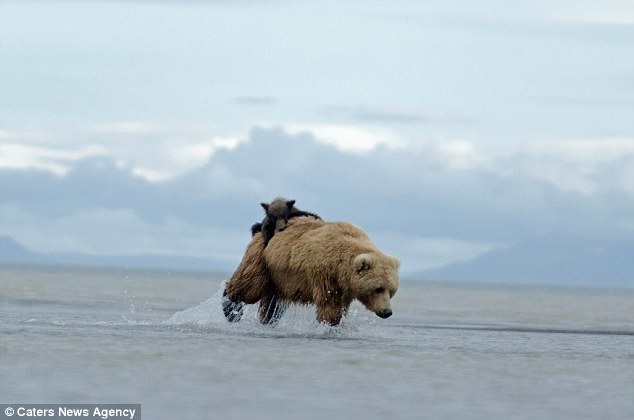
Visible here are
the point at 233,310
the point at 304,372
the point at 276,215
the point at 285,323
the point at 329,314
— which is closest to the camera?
the point at 304,372

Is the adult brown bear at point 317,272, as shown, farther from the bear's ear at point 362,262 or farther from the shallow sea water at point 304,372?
the shallow sea water at point 304,372

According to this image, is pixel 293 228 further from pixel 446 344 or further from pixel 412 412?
pixel 412 412

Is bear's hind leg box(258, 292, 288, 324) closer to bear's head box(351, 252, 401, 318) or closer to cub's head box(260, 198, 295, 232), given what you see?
cub's head box(260, 198, 295, 232)

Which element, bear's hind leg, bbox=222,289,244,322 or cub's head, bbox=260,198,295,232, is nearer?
cub's head, bbox=260,198,295,232

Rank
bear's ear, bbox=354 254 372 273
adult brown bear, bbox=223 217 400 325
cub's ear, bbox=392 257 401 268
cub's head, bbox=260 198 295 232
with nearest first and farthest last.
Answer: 1. bear's ear, bbox=354 254 372 273
2. adult brown bear, bbox=223 217 400 325
3. cub's ear, bbox=392 257 401 268
4. cub's head, bbox=260 198 295 232

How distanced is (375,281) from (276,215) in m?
2.05

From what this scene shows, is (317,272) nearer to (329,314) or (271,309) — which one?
(329,314)

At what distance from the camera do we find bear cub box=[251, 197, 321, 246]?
55.3ft

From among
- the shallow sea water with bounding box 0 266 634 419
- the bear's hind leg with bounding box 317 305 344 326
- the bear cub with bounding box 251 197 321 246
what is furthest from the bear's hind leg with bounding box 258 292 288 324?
the bear's hind leg with bounding box 317 305 344 326

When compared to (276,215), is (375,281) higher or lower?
lower

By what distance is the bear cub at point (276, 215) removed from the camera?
55.3 ft

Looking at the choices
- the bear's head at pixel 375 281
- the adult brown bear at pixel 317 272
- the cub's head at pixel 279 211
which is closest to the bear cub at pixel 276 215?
the cub's head at pixel 279 211

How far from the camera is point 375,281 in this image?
50.9 ft

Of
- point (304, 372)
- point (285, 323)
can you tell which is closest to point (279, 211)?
point (285, 323)
